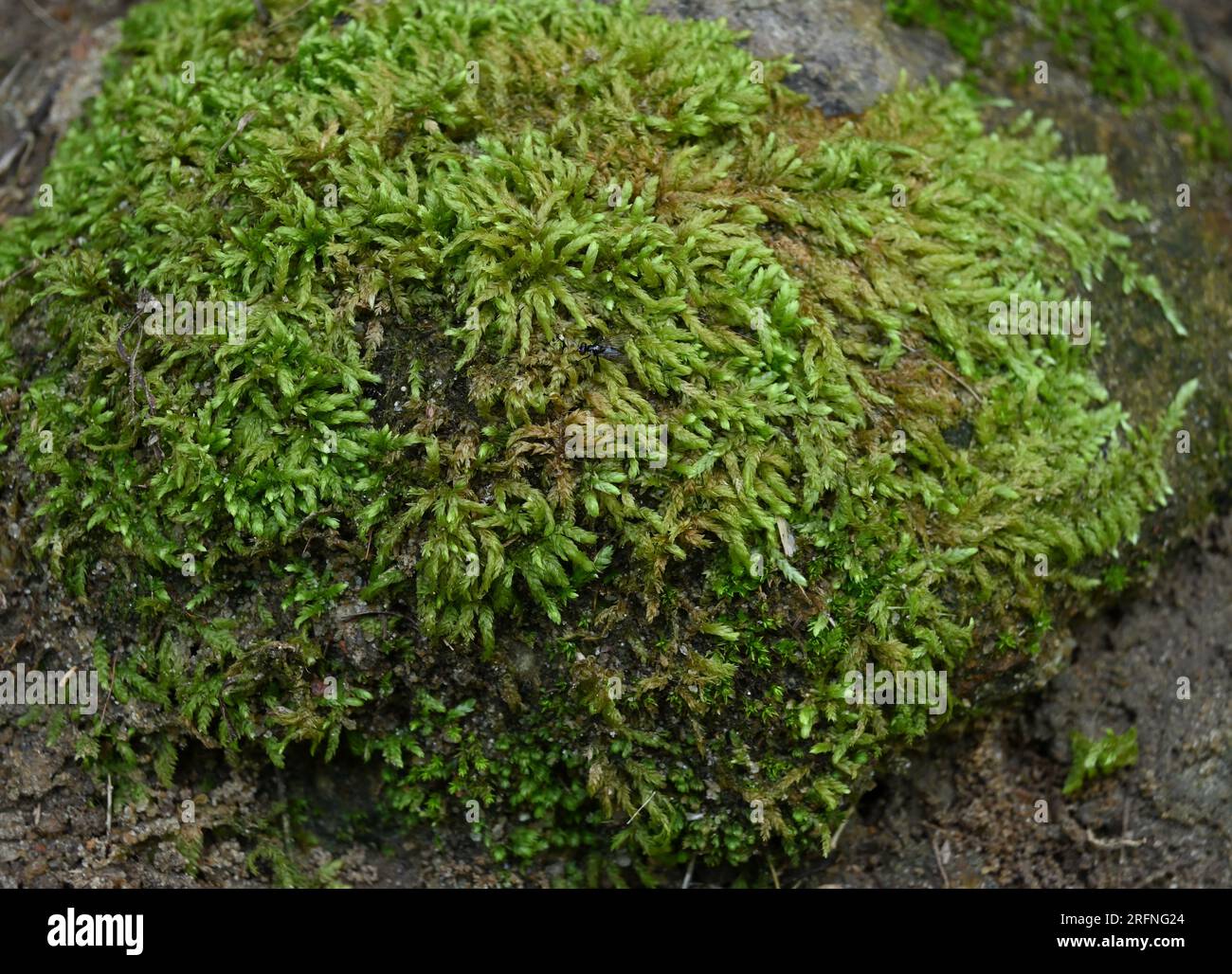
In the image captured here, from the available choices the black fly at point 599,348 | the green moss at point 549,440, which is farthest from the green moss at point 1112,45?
the black fly at point 599,348

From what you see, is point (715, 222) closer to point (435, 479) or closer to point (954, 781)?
point (435, 479)

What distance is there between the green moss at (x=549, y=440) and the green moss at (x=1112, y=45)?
3.47 feet

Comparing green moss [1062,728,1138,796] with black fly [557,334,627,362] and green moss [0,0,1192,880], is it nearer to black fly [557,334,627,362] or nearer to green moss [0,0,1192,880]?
green moss [0,0,1192,880]

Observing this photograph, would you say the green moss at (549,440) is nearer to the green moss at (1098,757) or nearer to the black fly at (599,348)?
the black fly at (599,348)

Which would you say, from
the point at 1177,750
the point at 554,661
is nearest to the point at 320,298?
the point at 554,661

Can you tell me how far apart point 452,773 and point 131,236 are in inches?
81.5

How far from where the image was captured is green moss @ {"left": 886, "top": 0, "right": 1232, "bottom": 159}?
4176 millimetres

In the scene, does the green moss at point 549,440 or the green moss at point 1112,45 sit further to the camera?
the green moss at point 1112,45

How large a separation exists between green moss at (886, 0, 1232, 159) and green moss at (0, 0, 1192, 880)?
1.06m

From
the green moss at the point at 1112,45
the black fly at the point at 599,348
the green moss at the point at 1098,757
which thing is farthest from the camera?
the green moss at the point at 1112,45

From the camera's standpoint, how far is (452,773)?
131 inches

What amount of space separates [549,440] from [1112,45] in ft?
10.9

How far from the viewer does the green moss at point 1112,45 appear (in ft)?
13.7

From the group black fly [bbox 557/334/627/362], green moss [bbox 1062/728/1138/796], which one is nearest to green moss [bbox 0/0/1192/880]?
black fly [bbox 557/334/627/362]
